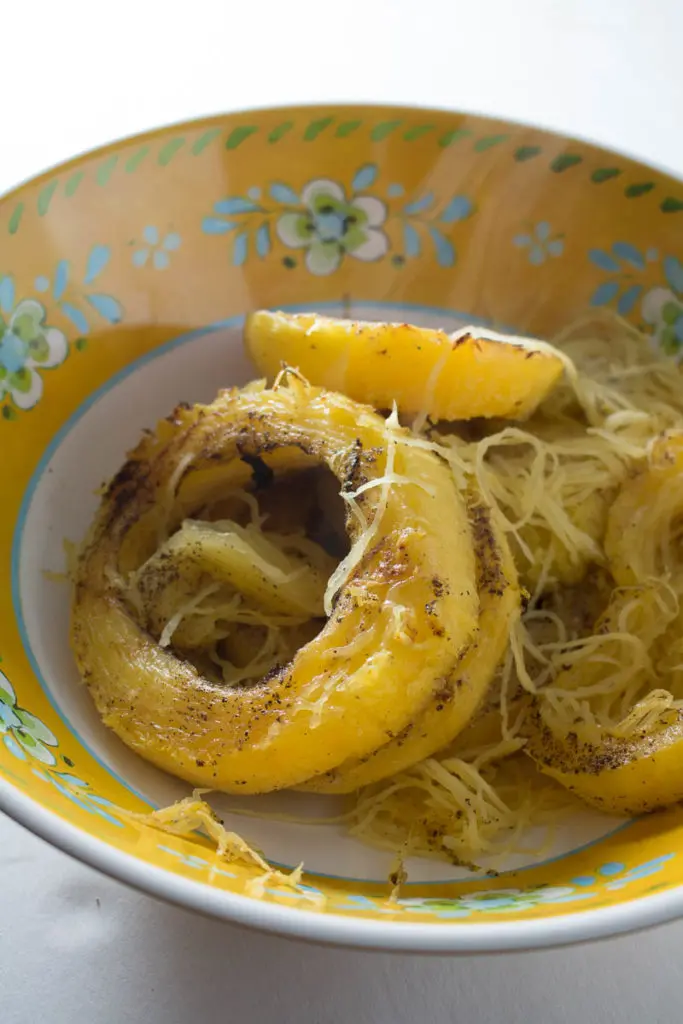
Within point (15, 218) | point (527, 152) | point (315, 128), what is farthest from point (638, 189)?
point (15, 218)

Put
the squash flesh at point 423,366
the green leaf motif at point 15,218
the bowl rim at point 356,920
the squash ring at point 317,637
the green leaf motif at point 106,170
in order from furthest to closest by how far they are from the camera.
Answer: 1. the green leaf motif at point 106,170
2. the green leaf motif at point 15,218
3. the squash flesh at point 423,366
4. the squash ring at point 317,637
5. the bowl rim at point 356,920

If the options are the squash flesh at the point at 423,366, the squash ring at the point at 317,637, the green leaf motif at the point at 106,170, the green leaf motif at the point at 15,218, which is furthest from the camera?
the green leaf motif at the point at 106,170

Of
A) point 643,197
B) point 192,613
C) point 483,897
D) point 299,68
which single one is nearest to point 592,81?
point 299,68

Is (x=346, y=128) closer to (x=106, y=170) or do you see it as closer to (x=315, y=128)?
(x=315, y=128)

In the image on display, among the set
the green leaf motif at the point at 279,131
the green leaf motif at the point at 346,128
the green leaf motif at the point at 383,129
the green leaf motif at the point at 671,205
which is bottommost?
the green leaf motif at the point at 279,131

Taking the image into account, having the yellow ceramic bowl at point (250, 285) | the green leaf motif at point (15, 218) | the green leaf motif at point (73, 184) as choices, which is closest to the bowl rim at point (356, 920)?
the yellow ceramic bowl at point (250, 285)

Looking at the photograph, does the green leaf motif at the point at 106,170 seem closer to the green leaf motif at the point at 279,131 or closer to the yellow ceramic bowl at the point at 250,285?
the yellow ceramic bowl at the point at 250,285

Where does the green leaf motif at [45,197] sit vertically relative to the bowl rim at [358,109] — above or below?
below
